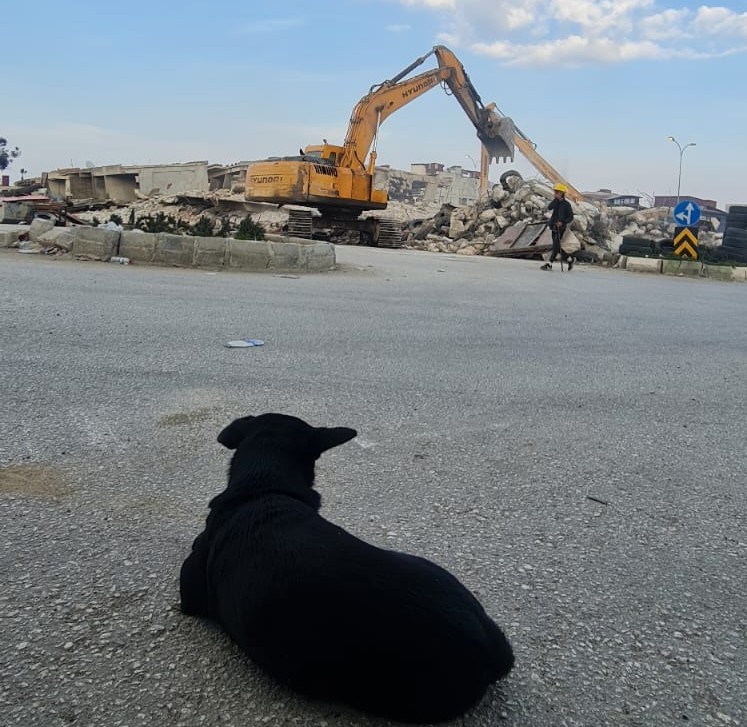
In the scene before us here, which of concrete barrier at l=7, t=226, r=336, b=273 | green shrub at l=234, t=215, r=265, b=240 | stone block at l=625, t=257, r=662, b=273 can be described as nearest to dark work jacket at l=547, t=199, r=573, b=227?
stone block at l=625, t=257, r=662, b=273

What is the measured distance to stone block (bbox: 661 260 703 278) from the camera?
2012 cm

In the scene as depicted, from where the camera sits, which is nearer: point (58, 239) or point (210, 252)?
point (210, 252)

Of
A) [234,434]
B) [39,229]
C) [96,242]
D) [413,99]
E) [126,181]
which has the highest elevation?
[413,99]

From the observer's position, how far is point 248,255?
1220 cm

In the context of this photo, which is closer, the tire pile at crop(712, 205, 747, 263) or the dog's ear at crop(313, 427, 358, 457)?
the dog's ear at crop(313, 427, 358, 457)

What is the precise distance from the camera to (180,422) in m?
3.99

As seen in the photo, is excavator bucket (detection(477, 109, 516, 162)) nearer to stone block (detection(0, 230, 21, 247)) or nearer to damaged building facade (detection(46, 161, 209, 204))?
damaged building facade (detection(46, 161, 209, 204))

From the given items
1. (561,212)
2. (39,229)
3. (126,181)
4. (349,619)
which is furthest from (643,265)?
(126,181)

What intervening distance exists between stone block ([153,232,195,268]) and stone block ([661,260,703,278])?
13570 millimetres

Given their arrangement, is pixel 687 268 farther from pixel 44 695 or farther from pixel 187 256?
pixel 44 695

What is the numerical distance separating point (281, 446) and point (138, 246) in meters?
10.5

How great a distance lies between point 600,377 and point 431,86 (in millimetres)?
20688

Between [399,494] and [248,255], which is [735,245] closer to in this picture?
[248,255]

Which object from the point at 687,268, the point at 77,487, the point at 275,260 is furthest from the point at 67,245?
the point at 687,268
